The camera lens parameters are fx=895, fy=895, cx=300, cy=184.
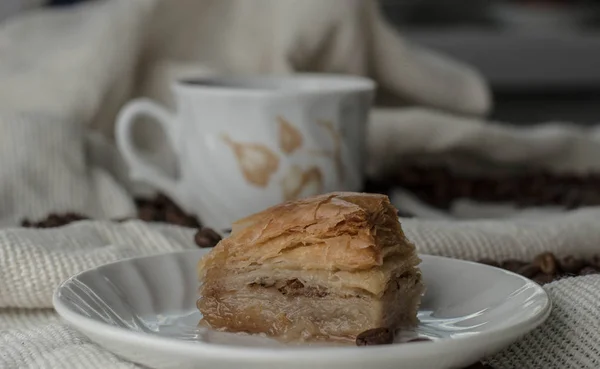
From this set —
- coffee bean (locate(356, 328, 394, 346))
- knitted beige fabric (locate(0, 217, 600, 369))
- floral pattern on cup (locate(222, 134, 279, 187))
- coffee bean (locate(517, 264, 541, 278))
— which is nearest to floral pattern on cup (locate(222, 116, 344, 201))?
floral pattern on cup (locate(222, 134, 279, 187))

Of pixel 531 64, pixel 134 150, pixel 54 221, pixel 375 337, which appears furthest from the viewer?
pixel 531 64

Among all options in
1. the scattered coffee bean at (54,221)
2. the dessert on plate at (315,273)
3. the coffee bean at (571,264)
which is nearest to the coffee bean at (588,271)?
the coffee bean at (571,264)

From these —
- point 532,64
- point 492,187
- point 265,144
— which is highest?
point 265,144

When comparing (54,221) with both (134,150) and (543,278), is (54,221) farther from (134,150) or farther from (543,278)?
(543,278)

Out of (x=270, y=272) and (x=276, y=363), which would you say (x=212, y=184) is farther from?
(x=276, y=363)

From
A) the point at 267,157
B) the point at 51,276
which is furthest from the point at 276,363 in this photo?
the point at 267,157

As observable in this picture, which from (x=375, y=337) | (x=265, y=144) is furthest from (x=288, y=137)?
(x=375, y=337)
